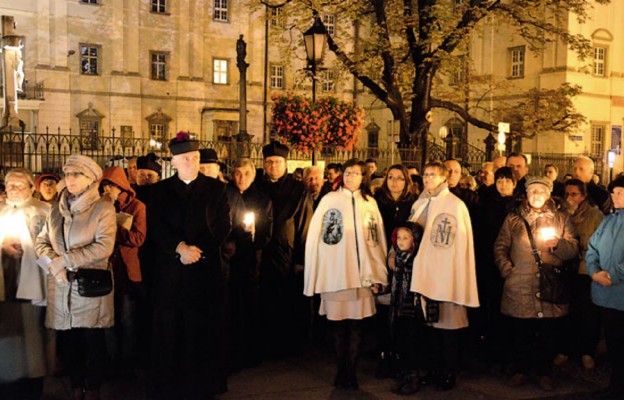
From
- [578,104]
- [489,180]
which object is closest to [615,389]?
[489,180]

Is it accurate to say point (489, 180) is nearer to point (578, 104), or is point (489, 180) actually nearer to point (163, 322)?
point (163, 322)

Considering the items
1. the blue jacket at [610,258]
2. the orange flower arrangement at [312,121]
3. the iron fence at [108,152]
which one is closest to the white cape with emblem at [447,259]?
the blue jacket at [610,258]

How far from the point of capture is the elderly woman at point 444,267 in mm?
6379

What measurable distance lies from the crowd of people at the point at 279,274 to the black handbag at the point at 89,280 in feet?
0.14

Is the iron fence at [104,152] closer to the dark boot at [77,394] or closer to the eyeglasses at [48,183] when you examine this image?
the eyeglasses at [48,183]

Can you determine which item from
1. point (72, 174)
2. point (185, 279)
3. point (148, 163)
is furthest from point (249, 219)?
point (72, 174)

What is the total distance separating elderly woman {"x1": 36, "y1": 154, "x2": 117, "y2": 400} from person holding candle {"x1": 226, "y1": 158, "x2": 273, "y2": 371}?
1.54m

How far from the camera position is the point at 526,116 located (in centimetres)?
2748

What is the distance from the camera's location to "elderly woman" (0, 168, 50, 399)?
19.4ft

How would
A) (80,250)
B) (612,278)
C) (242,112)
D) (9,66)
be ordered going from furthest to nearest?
(242,112), (9,66), (612,278), (80,250)

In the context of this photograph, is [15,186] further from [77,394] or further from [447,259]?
[447,259]

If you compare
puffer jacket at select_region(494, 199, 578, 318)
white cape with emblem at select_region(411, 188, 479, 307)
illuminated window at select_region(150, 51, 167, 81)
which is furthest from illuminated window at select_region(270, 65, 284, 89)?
white cape with emblem at select_region(411, 188, 479, 307)

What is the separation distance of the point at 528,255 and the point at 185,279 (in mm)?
3374

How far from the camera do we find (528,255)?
668cm
